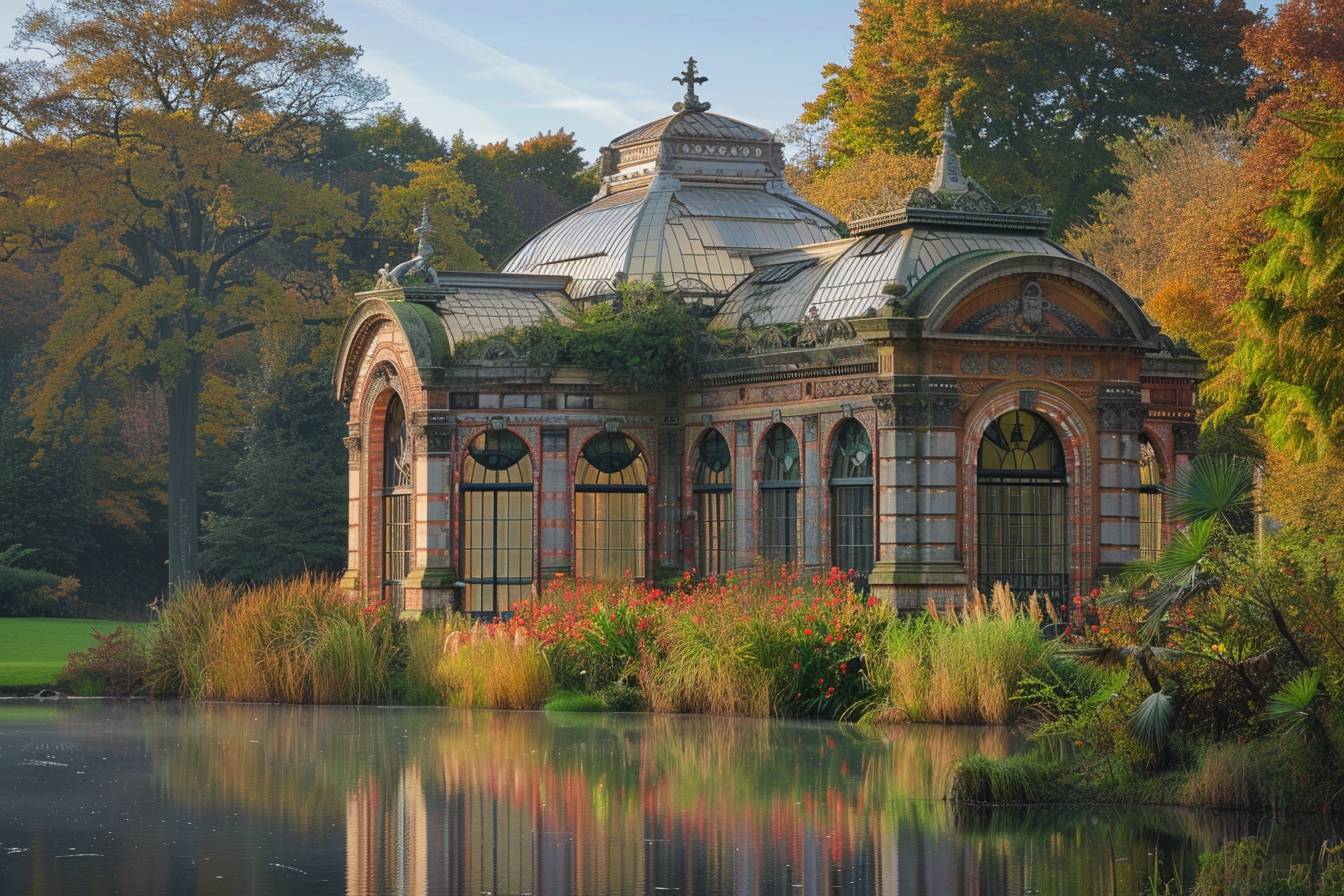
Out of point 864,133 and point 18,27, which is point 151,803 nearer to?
point 18,27

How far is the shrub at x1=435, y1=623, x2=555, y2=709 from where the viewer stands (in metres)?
28.5

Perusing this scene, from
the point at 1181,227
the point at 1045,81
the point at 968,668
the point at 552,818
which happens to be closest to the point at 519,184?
the point at 1045,81

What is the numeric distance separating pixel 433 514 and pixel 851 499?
21.2ft

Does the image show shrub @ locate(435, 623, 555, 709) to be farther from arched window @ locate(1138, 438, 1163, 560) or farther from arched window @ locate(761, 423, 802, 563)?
arched window @ locate(1138, 438, 1163, 560)

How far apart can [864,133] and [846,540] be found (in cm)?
2911

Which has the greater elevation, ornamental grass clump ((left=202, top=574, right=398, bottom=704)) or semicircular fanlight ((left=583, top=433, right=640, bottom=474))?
semicircular fanlight ((left=583, top=433, right=640, bottom=474))

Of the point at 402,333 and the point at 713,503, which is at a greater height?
the point at 402,333

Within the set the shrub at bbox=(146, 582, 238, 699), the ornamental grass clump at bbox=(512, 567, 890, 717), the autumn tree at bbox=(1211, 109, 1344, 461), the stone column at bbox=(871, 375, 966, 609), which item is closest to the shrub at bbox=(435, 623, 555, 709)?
the ornamental grass clump at bbox=(512, 567, 890, 717)

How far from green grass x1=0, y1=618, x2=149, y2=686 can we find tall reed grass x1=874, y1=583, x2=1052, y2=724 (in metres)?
13.5

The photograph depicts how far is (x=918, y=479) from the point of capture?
2956cm

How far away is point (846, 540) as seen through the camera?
31297 mm

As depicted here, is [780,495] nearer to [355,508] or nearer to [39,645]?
[355,508]

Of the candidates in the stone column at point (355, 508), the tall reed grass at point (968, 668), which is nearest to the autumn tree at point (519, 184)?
the stone column at point (355, 508)

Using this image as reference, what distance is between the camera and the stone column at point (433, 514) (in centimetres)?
3381
